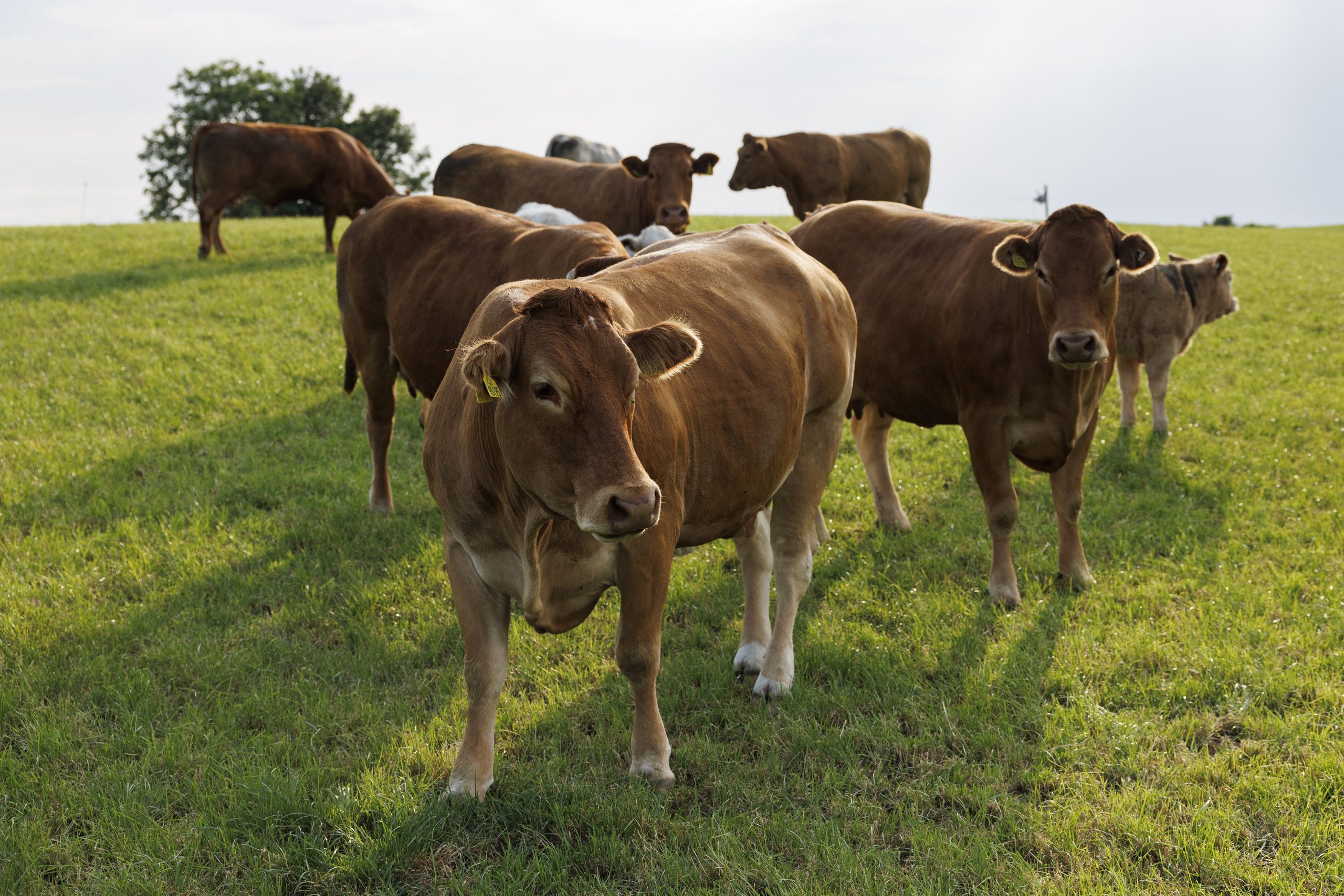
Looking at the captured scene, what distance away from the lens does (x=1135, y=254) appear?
5773 mm

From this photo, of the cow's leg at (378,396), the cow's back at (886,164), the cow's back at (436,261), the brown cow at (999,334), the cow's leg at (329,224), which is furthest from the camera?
the cow's leg at (329,224)

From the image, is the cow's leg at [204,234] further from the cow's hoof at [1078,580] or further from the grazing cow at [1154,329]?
the cow's hoof at [1078,580]

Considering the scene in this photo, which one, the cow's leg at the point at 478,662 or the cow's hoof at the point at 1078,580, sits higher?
the cow's leg at the point at 478,662

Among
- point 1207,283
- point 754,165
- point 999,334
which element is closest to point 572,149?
point 754,165

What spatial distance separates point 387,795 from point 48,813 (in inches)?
54.5

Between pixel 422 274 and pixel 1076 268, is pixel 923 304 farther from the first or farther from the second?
pixel 422 274

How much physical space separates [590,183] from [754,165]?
536cm

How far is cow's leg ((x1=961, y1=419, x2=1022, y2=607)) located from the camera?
616cm

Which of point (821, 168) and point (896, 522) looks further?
point (821, 168)

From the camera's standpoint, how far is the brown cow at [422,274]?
→ 21.8 feet

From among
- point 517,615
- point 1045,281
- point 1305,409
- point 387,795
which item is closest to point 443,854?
point 387,795

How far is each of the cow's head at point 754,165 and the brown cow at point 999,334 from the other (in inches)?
436

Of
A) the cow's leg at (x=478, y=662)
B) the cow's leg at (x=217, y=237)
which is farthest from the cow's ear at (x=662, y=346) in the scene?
the cow's leg at (x=217, y=237)

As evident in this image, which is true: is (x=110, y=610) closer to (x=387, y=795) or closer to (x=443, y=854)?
(x=387, y=795)
